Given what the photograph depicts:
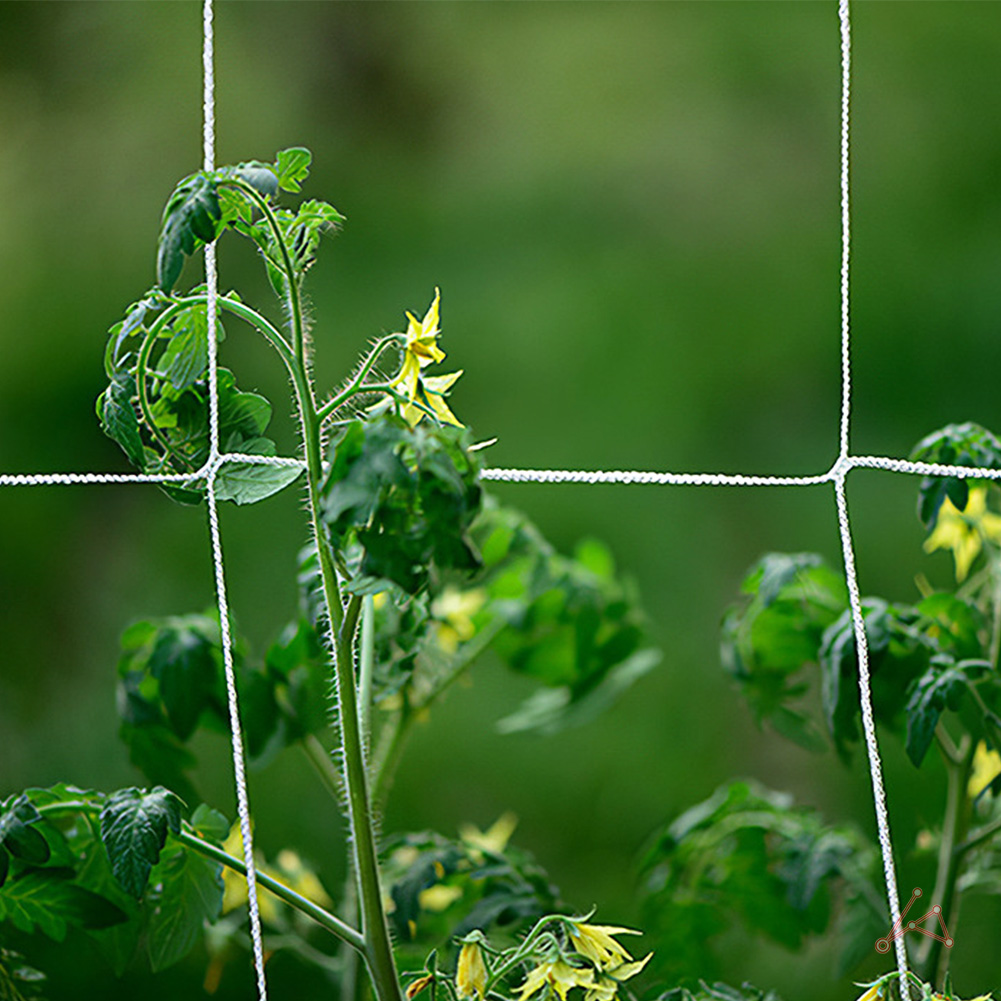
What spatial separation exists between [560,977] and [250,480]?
0.23m

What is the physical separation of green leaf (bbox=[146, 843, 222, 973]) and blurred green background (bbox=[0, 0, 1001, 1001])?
901 mm

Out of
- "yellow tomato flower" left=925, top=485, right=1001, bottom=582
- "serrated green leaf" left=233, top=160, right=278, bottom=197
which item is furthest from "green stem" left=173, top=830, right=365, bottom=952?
"yellow tomato flower" left=925, top=485, right=1001, bottom=582

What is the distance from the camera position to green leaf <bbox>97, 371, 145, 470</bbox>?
45 centimetres

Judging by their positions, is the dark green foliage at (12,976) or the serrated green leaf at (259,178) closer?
the serrated green leaf at (259,178)

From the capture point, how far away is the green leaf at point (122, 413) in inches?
17.8

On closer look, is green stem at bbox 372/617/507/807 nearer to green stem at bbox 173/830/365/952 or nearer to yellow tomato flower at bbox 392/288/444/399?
green stem at bbox 173/830/365/952

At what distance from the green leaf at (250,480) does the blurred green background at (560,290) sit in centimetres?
98

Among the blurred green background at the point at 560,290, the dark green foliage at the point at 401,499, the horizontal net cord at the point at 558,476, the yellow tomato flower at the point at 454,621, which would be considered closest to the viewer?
the dark green foliage at the point at 401,499

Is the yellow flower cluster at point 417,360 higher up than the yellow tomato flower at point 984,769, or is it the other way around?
the yellow flower cluster at point 417,360

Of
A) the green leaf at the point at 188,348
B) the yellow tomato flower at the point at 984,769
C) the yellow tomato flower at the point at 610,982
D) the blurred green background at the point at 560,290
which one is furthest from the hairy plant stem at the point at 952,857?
the blurred green background at the point at 560,290

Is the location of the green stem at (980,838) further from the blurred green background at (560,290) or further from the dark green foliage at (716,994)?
the blurred green background at (560,290)

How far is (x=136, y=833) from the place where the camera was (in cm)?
44

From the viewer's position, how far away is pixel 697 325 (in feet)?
5.32

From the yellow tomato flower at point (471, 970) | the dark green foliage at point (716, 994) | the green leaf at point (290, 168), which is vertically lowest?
the dark green foliage at point (716, 994)
